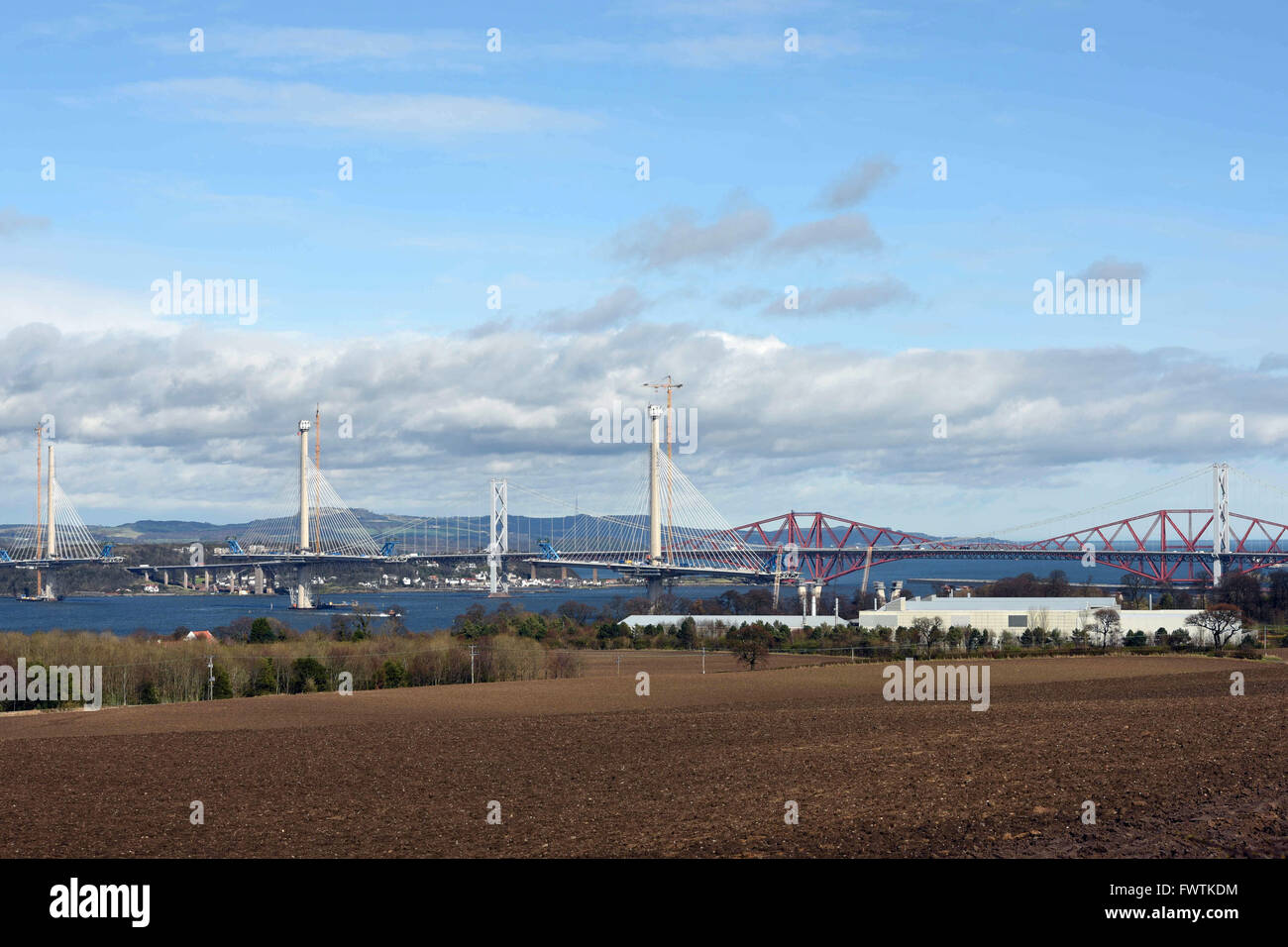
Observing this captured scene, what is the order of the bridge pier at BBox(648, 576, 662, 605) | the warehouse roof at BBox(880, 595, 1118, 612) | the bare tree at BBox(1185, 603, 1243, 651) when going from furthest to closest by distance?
the bridge pier at BBox(648, 576, 662, 605) → the warehouse roof at BBox(880, 595, 1118, 612) → the bare tree at BBox(1185, 603, 1243, 651)

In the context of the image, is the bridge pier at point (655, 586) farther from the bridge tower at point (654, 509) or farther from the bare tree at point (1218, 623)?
the bare tree at point (1218, 623)

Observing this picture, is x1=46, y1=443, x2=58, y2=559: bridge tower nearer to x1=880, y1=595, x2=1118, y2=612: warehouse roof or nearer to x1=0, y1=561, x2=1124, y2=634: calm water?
x1=0, y1=561, x2=1124, y2=634: calm water

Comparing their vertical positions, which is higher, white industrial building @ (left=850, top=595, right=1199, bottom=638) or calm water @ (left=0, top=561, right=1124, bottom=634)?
white industrial building @ (left=850, top=595, right=1199, bottom=638)

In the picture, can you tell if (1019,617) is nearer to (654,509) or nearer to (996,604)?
(996,604)

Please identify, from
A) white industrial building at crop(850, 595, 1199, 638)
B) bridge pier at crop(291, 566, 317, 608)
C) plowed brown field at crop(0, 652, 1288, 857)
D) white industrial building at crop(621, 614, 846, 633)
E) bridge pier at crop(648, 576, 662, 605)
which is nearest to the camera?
plowed brown field at crop(0, 652, 1288, 857)

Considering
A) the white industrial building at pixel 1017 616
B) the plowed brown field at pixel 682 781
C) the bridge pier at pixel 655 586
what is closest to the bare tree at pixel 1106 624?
the white industrial building at pixel 1017 616

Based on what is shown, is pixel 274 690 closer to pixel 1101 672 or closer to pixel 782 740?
pixel 782 740

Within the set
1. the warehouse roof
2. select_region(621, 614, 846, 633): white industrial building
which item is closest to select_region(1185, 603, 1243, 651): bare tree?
the warehouse roof
